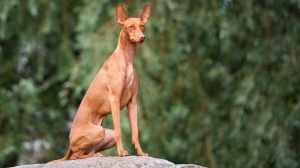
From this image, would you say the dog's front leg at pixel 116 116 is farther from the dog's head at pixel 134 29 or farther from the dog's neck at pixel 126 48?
the dog's head at pixel 134 29

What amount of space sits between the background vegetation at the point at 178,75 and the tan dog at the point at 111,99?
10.3 feet

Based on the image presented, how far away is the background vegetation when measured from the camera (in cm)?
952

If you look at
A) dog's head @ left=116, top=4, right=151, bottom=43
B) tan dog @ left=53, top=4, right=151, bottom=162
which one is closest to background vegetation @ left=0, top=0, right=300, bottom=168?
tan dog @ left=53, top=4, right=151, bottom=162

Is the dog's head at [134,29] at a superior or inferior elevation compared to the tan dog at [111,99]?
superior

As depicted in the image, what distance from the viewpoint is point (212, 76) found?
10328 mm

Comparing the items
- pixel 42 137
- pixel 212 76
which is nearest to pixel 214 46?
pixel 212 76

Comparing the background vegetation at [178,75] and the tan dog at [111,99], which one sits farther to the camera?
the background vegetation at [178,75]

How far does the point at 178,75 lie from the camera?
9977 mm

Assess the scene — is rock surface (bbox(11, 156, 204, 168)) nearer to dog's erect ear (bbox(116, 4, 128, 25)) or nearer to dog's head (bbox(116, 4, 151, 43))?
dog's head (bbox(116, 4, 151, 43))

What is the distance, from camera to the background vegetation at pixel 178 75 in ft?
31.2

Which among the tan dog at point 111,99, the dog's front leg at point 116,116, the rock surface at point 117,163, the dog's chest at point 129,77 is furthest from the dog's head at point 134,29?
the rock surface at point 117,163

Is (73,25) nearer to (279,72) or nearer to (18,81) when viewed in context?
(18,81)

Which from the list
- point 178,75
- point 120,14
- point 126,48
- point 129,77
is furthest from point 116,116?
point 178,75

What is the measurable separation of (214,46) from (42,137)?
2.11m
